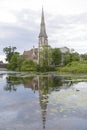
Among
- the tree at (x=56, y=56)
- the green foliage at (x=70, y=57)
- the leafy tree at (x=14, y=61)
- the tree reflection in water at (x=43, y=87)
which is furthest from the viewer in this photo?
the leafy tree at (x=14, y=61)

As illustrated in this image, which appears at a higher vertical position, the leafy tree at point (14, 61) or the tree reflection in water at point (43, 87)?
the leafy tree at point (14, 61)

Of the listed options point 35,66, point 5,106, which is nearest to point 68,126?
point 5,106

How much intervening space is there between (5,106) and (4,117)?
3417 millimetres

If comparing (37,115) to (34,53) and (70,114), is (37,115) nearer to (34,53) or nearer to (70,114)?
(70,114)

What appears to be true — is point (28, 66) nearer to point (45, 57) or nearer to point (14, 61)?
point (45, 57)

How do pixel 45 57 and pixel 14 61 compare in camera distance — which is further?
pixel 14 61

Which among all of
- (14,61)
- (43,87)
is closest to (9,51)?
(14,61)

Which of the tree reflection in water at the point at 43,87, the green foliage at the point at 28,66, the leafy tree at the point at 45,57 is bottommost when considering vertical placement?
the tree reflection in water at the point at 43,87

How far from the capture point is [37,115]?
44.3 feet

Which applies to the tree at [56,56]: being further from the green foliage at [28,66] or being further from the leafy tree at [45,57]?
the green foliage at [28,66]

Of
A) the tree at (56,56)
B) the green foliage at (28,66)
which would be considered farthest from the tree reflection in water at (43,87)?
the tree at (56,56)

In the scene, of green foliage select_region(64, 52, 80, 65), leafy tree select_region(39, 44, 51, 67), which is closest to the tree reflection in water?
leafy tree select_region(39, 44, 51, 67)

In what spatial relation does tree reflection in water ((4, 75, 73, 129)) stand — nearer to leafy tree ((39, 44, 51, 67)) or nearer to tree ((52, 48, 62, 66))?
leafy tree ((39, 44, 51, 67))

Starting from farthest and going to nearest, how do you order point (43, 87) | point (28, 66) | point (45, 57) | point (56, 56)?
1. point (56, 56)
2. point (45, 57)
3. point (28, 66)
4. point (43, 87)
